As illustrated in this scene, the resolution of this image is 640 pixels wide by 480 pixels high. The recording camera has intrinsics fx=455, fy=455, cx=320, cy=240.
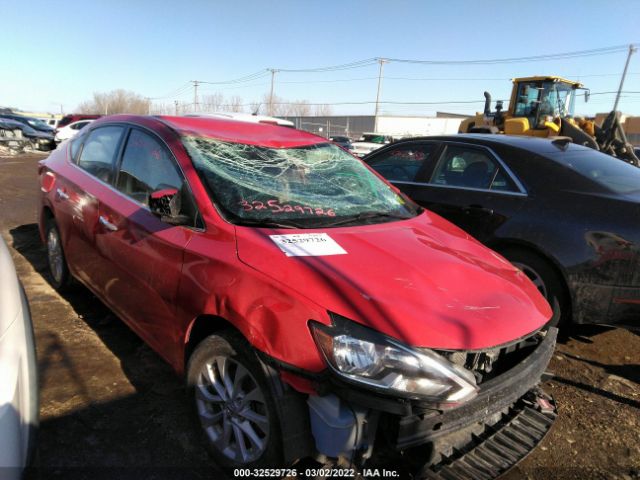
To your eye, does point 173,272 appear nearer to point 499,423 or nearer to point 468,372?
point 468,372

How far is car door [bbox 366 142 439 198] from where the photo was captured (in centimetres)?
456

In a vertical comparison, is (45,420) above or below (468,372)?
below

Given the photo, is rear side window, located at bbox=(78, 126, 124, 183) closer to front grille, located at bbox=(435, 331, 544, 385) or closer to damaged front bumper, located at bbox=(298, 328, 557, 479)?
damaged front bumper, located at bbox=(298, 328, 557, 479)

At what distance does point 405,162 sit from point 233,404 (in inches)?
133

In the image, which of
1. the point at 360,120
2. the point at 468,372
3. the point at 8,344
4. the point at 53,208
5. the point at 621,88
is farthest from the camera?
the point at 360,120

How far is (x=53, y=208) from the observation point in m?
4.04

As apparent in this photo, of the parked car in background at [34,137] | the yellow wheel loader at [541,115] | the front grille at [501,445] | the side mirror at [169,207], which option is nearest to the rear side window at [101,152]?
the side mirror at [169,207]

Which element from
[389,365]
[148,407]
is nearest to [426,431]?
[389,365]

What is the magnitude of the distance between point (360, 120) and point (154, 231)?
64.1 meters

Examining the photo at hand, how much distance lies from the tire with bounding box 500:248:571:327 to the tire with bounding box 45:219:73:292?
150 inches

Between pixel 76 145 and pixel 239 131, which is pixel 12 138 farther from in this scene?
pixel 239 131

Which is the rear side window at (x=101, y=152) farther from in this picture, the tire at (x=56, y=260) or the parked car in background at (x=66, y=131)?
the parked car in background at (x=66, y=131)

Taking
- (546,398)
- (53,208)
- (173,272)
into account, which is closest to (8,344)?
(173,272)

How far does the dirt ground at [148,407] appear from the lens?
228 cm
